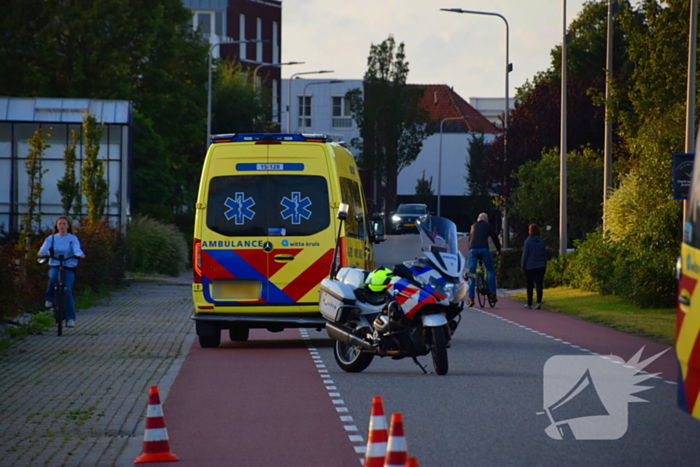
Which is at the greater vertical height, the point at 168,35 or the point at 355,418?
the point at 168,35

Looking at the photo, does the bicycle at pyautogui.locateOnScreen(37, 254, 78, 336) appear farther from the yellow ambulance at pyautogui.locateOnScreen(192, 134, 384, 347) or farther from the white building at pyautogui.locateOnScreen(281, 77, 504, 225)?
the white building at pyautogui.locateOnScreen(281, 77, 504, 225)

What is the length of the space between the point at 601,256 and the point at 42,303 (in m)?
12.0

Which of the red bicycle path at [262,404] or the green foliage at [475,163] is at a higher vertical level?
the green foliage at [475,163]

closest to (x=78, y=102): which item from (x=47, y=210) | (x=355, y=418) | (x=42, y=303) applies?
(x=47, y=210)

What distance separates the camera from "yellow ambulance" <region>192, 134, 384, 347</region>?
596 inches

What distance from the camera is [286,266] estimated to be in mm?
15188

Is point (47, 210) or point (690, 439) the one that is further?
point (47, 210)

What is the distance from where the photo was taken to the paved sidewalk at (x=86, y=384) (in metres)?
8.52

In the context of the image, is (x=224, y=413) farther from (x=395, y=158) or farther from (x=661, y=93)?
(x=395, y=158)

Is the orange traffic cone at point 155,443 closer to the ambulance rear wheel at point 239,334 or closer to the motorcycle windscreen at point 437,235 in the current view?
the motorcycle windscreen at point 437,235

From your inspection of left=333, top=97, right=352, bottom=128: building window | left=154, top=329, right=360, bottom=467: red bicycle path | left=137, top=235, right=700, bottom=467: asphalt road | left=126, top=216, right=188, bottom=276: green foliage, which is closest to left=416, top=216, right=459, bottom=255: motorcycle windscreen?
left=137, top=235, right=700, bottom=467: asphalt road

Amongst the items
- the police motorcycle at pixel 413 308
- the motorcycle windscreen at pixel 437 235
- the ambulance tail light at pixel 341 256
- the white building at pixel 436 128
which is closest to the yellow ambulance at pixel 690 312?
the police motorcycle at pixel 413 308

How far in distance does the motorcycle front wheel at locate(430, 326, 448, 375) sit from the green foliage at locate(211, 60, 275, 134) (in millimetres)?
49416

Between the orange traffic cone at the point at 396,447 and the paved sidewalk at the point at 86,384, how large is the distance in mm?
2312
